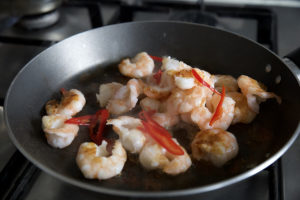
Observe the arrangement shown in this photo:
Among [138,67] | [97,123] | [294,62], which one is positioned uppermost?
[294,62]

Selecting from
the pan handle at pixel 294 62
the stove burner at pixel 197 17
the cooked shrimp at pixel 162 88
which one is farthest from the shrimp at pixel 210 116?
the stove burner at pixel 197 17

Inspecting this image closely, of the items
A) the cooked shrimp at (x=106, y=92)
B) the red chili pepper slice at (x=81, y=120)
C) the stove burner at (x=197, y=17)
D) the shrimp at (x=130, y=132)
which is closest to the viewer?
the shrimp at (x=130, y=132)

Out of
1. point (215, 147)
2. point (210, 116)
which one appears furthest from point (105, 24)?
point (215, 147)

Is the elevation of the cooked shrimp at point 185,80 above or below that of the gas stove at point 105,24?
above

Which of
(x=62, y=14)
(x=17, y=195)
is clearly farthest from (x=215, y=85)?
(x=62, y=14)

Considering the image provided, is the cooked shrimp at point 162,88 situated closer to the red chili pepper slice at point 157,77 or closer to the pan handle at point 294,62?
the red chili pepper slice at point 157,77

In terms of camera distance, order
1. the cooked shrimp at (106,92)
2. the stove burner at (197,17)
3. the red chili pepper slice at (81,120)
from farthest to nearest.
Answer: the stove burner at (197,17), the cooked shrimp at (106,92), the red chili pepper slice at (81,120)

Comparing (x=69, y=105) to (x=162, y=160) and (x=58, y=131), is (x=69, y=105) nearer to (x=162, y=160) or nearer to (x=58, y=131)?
(x=58, y=131)

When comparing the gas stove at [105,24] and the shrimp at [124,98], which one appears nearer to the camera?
the gas stove at [105,24]
